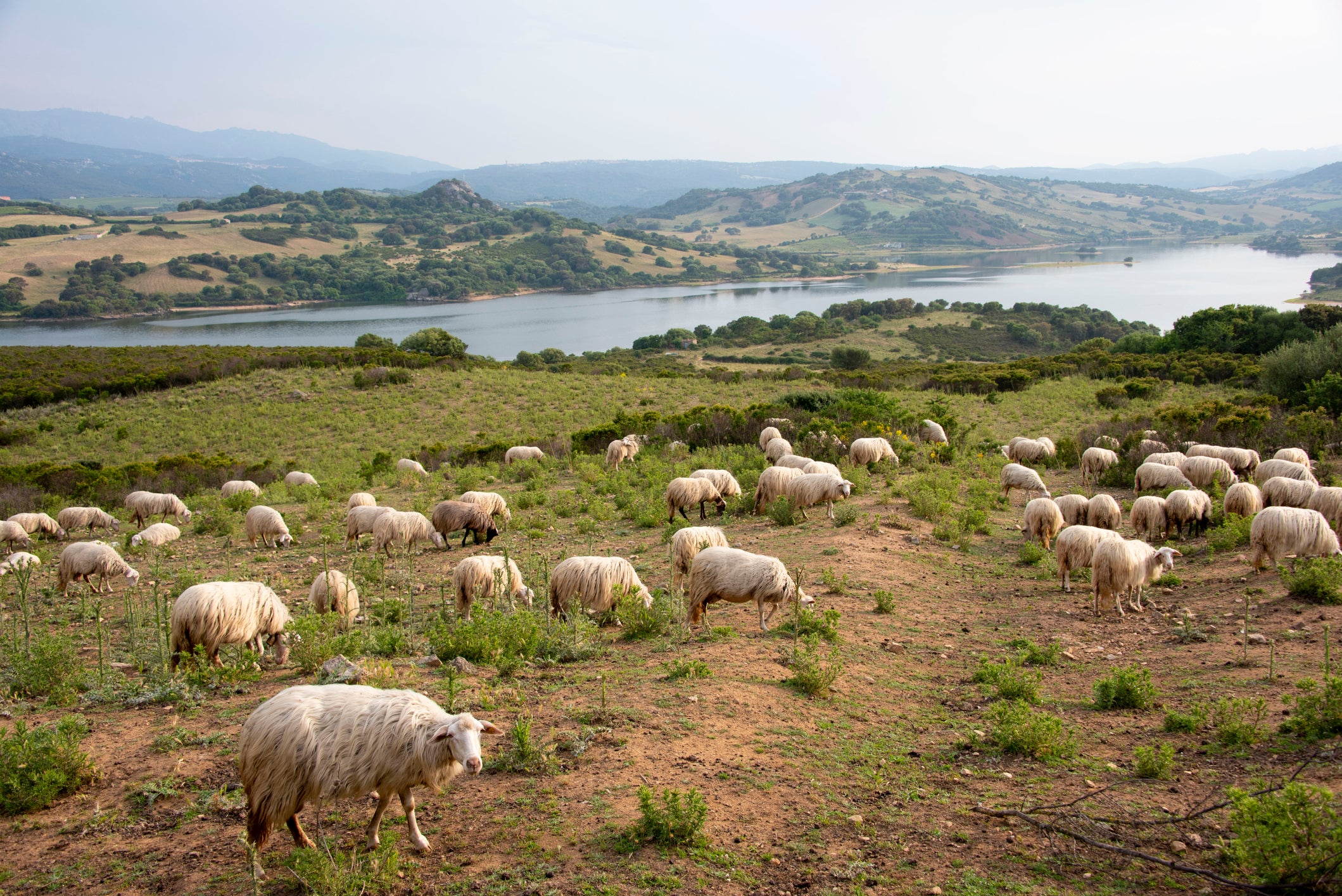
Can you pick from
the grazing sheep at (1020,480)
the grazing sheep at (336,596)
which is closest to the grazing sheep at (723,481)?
the grazing sheep at (1020,480)

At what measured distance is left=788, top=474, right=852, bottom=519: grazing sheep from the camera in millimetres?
13477

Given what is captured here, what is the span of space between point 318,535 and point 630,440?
927cm

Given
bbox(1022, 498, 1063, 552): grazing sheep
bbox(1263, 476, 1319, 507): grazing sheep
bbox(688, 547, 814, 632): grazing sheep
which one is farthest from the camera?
bbox(1022, 498, 1063, 552): grazing sheep

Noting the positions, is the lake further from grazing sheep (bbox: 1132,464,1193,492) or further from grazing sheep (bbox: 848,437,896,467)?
grazing sheep (bbox: 1132,464,1193,492)

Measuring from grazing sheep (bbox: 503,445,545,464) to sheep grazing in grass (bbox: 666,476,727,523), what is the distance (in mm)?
8278

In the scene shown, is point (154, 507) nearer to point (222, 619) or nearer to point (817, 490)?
point (222, 619)

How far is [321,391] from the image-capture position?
113ft

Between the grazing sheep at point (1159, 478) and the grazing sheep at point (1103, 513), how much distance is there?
225 cm

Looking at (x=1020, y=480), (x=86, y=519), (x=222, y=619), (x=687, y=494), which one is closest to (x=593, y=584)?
(x=222, y=619)

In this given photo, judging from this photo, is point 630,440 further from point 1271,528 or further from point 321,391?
point 321,391

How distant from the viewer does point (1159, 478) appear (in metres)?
14.0

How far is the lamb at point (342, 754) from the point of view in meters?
4.16

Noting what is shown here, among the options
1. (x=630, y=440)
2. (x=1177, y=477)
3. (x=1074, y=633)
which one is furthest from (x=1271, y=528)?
(x=630, y=440)

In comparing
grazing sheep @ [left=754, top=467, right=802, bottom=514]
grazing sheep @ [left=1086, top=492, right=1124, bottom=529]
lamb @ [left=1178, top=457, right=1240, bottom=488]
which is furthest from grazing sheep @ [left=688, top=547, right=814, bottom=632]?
lamb @ [left=1178, top=457, right=1240, bottom=488]
